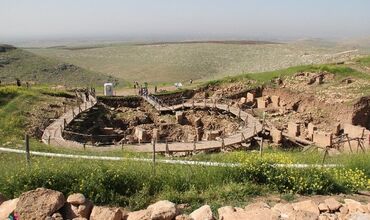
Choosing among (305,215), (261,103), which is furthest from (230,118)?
(305,215)

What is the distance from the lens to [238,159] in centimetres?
1095

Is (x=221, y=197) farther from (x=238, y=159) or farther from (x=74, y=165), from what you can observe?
(x=74, y=165)

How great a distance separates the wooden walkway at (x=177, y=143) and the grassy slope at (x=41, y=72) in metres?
26.2

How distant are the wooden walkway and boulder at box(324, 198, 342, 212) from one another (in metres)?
11.3

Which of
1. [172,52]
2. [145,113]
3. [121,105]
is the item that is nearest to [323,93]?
[145,113]

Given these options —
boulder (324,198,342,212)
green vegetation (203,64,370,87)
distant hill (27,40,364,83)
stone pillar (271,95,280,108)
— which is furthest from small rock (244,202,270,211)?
distant hill (27,40,364,83)

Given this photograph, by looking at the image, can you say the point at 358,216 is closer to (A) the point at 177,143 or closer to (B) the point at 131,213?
(B) the point at 131,213

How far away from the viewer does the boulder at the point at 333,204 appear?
27.9 ft

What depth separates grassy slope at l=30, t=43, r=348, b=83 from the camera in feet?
207

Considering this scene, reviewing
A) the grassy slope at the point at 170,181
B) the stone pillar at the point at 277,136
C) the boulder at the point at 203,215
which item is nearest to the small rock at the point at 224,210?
the boulder at the point at 203,215

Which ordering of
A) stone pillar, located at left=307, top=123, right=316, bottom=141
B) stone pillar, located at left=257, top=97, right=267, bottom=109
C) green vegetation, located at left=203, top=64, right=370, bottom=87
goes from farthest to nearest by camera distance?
green vegetation, located at left=203, top=64, right=370, bottom=87 < stone pillar, located at left=257, top=97, right=267, bottom=109 < stone pillar, located at left=307, top=123, right=316, bottom=141

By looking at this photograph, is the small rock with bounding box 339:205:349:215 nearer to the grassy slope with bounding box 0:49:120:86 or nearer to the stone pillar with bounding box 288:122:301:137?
the stone pillar with bounding box 288:122:301:137

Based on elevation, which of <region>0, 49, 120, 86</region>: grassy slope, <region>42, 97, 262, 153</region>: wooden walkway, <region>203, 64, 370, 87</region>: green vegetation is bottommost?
<region>0, 49, 120, 86</region>: grassy slope

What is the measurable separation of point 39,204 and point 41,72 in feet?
176
